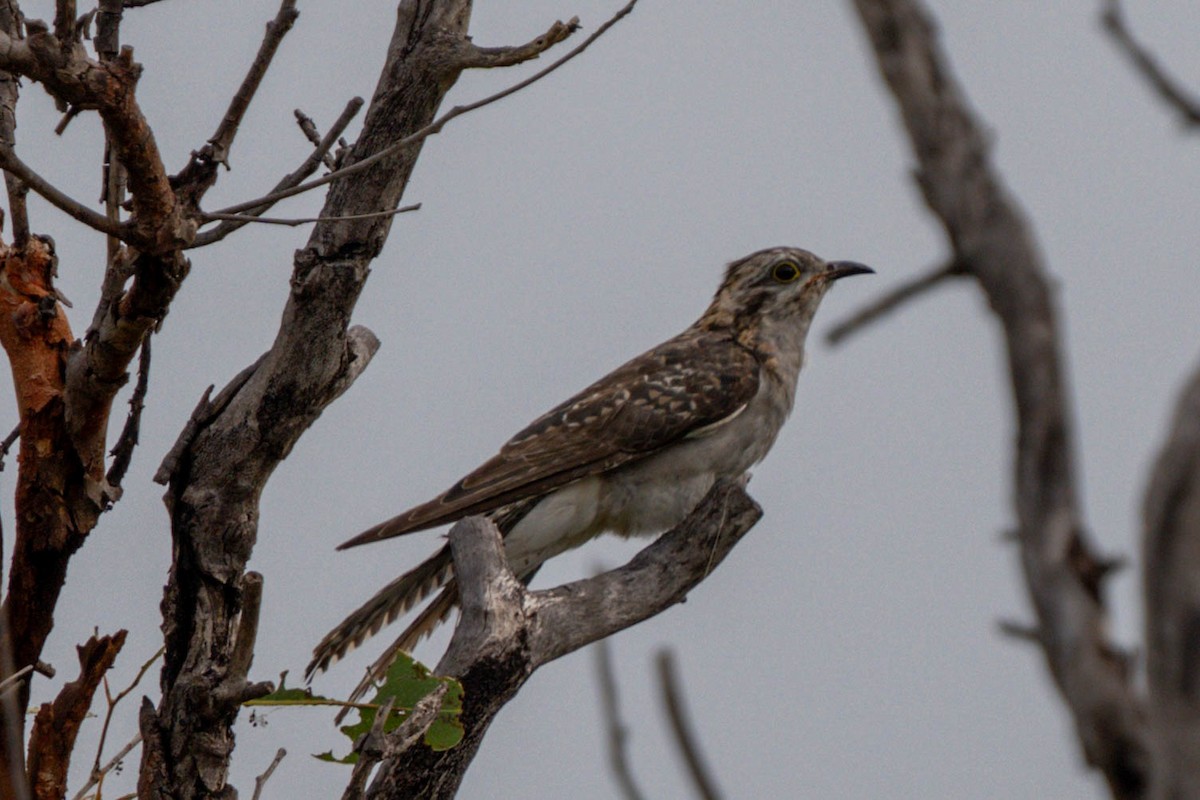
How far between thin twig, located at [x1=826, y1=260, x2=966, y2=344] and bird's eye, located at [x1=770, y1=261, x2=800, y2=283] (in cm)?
677

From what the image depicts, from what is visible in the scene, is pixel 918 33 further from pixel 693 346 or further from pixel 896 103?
pixel 693 346

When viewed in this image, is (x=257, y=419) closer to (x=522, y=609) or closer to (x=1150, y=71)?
(x=522, y=609)

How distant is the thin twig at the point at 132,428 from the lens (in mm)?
4852

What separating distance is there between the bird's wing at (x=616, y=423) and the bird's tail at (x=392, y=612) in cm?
36

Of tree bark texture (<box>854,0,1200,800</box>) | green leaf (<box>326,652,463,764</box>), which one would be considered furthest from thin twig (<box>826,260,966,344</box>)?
green leaf (<box>326,652,463,764</box>)

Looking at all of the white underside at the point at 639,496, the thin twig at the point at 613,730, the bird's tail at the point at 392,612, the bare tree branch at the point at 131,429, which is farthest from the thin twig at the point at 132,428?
the thin twig at the point at 613,730

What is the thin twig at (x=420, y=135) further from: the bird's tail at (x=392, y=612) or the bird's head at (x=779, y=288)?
the bird's head at (x=779, y=288)

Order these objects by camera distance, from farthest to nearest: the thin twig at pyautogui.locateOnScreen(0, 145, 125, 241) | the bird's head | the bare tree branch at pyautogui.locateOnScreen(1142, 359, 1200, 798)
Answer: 1. the bird's head
2. the thin twig at pyautogui.locateOnScreen(0, 145, 125, 241)
3. the bare tree branch at pyautogui.locateOnScreen(1142, 359, 1200, 798)

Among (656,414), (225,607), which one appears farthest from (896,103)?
(656,414)

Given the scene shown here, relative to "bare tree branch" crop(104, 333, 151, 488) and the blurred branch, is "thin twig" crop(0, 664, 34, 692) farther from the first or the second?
the blurred branch

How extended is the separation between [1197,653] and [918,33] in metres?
0.56

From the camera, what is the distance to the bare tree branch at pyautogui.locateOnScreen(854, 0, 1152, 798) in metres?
1.30

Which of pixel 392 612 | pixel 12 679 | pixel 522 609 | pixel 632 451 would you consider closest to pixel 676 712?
pixel 12 679

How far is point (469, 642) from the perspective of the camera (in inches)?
184
